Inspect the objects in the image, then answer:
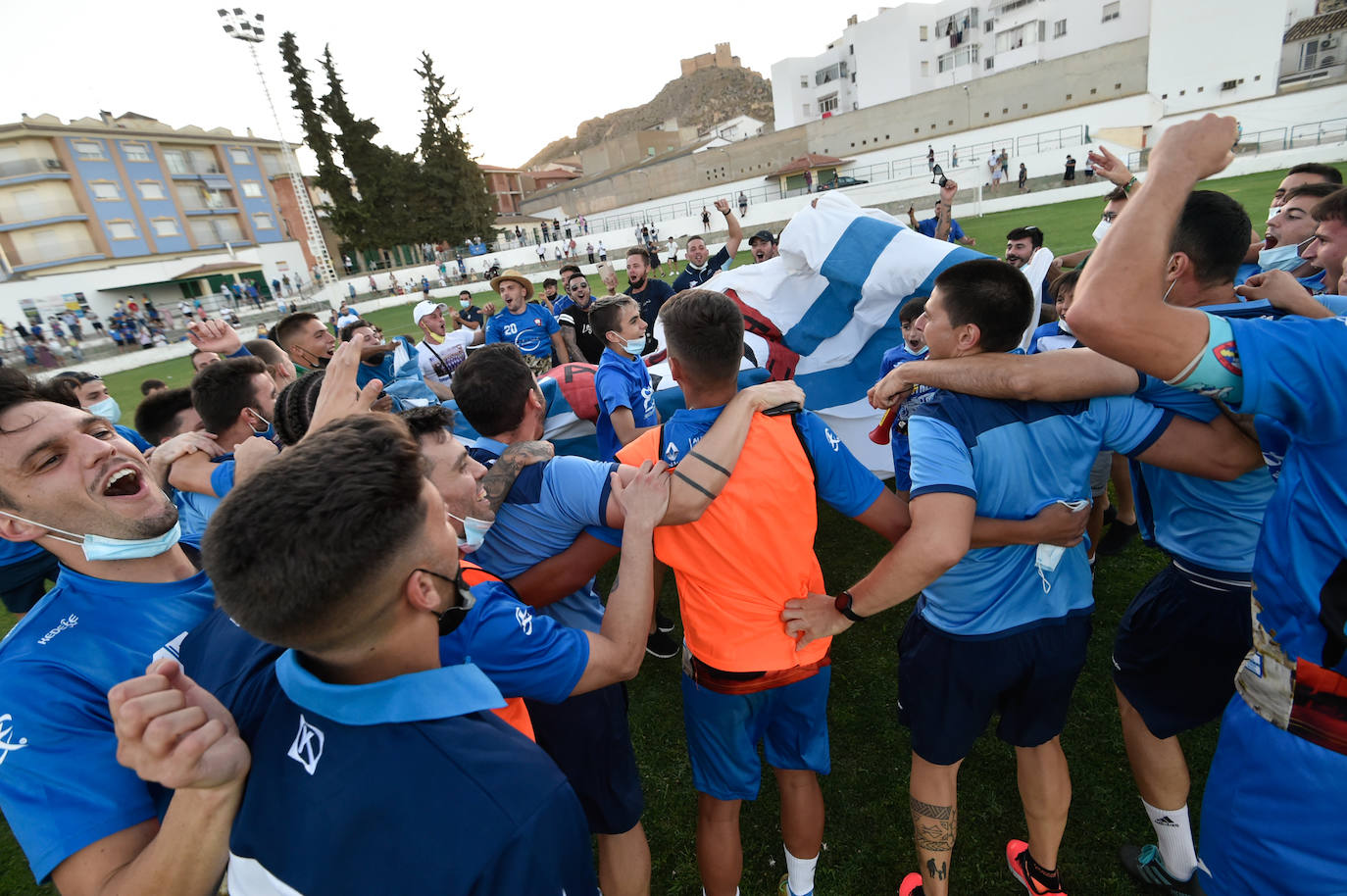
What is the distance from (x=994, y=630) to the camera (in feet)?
7.19

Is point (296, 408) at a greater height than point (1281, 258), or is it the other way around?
point (296, 408)

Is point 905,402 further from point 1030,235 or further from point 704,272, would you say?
point 704,272

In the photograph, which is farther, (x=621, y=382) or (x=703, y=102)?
(x=703, y=102)

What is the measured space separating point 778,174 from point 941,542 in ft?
165

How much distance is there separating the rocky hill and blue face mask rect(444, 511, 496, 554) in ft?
377

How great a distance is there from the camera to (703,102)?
126375 mm

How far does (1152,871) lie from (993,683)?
1167 millimetres

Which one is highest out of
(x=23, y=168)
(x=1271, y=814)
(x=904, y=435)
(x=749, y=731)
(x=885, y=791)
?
(x=23, y=168)

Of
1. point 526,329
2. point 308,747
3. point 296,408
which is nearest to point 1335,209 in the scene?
point 308,747

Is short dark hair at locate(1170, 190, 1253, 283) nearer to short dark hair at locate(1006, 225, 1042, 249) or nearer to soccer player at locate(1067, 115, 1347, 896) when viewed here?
Result: soccer player at locate(1067, 115, 1347, 896)

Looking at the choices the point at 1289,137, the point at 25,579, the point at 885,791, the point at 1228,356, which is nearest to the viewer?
the point at 1228,356

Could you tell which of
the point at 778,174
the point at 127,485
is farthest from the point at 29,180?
the point at 127,485

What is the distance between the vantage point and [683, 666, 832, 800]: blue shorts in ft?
7.50

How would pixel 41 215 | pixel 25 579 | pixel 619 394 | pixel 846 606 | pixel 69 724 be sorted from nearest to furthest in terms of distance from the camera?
pixel 69 724 < pixel 846 606 < pixel 619 394 < pixel 25 579 < pixel 41 215
